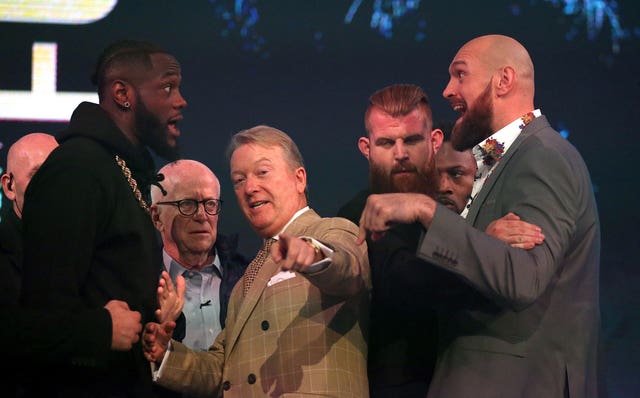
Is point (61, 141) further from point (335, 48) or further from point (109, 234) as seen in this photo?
point (335, 48)

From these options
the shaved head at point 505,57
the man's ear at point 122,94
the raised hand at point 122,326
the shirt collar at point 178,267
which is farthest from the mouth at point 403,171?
the raised hand at point 122,326

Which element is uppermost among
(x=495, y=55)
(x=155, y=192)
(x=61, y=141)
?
(x=495, y=55)

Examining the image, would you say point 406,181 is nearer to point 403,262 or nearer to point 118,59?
point 403,262

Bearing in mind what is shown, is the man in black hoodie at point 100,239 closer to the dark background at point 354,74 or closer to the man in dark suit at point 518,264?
the man in dark suit at point 518,264

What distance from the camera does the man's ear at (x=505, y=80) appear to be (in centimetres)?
301

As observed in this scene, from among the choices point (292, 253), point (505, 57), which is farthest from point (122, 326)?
point (505, 57)

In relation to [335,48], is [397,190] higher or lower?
lower

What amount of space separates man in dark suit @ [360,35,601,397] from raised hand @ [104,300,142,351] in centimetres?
69

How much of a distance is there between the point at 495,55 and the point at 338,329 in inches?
41.0

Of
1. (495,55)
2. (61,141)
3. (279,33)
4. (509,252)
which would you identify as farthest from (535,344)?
(279,33)

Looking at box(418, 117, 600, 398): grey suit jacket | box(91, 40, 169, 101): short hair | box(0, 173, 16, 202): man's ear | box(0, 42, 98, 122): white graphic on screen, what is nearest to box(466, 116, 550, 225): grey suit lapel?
box(418, 117, 600, 398): grey suit jacket

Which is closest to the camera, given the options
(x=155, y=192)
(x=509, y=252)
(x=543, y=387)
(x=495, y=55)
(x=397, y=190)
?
(x=509, y=252)

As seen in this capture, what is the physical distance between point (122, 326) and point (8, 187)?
7.68 feet

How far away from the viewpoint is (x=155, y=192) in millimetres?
4656
